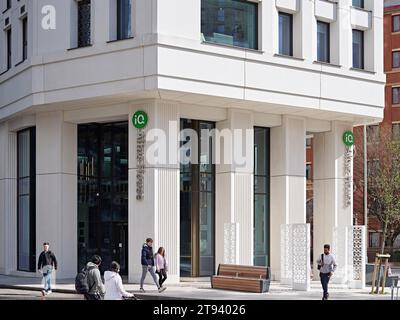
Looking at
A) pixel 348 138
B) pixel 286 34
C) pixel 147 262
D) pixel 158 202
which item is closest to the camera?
pixel 147 262

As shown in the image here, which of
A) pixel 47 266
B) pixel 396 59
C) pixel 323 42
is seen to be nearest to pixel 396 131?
pixel 396 59

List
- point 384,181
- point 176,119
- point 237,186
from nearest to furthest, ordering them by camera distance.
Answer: point 176,119, point 237,186, point 384,181

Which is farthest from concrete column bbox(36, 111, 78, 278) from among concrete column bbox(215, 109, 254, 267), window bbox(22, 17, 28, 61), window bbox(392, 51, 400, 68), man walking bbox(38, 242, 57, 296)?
window bbox(392, 51, 400, 68)

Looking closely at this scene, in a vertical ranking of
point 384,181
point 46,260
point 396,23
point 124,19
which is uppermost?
point 396,23

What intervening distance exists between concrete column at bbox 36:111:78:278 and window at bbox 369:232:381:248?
152 feet

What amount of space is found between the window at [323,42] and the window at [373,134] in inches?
1191

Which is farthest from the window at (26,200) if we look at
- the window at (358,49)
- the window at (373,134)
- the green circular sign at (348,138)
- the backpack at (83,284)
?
the window at (373,134)

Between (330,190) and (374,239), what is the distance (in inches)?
1576

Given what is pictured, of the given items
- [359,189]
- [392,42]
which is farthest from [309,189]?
[392,42]

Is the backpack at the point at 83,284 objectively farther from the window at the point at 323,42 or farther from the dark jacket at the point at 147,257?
the window at the point at 323,42

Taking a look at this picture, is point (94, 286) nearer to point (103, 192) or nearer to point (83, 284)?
point (83, 284)

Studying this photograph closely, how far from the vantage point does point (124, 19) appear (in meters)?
29.4

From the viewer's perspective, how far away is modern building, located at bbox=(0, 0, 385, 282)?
28.4 m

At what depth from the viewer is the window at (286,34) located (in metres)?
32.0
